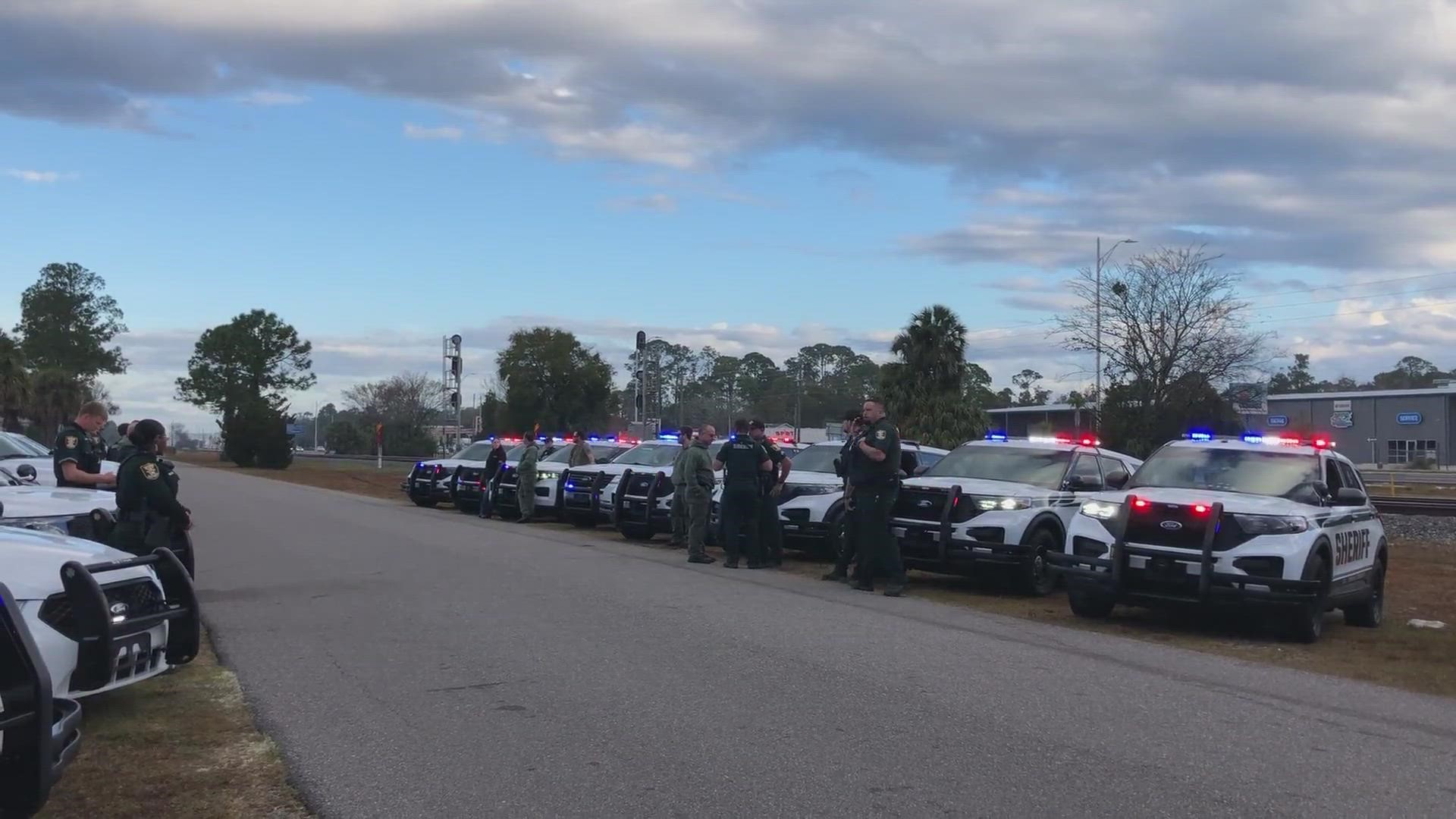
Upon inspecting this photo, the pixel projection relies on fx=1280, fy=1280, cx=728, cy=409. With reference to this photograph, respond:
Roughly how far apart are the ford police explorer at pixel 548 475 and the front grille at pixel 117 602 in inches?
627

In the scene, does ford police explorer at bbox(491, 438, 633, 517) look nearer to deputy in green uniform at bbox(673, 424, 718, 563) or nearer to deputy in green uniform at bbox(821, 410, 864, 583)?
deputy in green uniform at bbox(673, 424, 718, 563)

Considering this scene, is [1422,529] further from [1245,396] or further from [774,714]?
[774,714]

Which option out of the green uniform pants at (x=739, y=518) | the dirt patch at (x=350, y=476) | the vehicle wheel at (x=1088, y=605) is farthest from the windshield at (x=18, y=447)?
the dirt patch at (x=350, y=476)

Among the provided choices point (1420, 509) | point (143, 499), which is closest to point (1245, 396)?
point (1420, 509)

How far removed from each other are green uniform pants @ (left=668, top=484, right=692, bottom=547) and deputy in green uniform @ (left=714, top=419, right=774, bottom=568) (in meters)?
2.25

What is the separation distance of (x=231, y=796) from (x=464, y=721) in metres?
1.50

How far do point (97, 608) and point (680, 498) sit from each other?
12.4 metres

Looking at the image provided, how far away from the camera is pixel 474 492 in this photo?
1029 inches

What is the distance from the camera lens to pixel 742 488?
1546cm

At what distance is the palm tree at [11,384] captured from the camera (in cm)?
4972

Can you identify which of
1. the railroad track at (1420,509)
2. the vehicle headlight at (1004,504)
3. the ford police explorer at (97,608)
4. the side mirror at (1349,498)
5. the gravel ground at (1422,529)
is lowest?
the gravel ground at (1422,529)

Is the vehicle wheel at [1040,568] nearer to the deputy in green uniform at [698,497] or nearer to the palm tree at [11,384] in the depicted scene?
the deputy in green uniform at [698,497]

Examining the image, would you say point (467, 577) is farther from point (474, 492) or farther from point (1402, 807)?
point (474, 492)

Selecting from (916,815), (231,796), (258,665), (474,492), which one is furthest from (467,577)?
(474,492)
